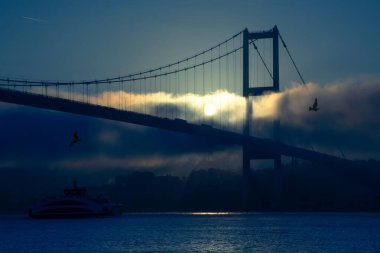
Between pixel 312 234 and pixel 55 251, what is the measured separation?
25.3 m

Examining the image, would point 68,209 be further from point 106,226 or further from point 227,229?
point 227,229

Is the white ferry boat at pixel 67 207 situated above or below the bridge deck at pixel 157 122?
below

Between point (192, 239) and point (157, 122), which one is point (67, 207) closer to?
point (157, 122)

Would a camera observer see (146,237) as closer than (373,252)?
No

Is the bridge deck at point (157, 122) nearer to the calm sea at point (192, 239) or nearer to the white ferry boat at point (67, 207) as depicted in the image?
the calm sea at point (192, 239)

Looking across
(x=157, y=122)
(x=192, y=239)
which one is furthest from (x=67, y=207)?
(x=192, y=239)

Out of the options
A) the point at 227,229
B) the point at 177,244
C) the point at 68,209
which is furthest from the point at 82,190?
the point at 177,244

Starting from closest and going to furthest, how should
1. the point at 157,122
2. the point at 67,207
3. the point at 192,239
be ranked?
1. the point at 192,239
2. the point at 157,122
3. the point at 67,207

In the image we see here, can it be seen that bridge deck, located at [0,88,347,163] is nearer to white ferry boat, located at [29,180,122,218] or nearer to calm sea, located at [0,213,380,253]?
calm sea, located at [0,213,380,253]

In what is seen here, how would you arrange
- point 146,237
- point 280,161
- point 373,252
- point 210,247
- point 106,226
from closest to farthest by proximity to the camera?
point 373,252, point 210,247, point 146,237, point 106,226, point 280,161

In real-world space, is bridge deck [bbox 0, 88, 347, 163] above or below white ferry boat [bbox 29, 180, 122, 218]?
above

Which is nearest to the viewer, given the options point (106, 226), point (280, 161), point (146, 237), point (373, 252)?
point (373, 252)

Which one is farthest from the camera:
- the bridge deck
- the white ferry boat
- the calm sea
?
the white ferry boat

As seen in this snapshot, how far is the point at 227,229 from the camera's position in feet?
289
